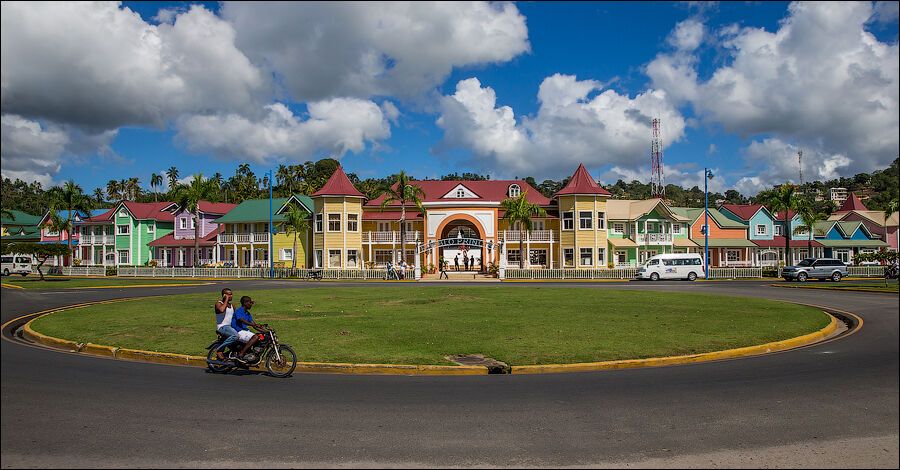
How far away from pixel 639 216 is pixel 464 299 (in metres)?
45.9

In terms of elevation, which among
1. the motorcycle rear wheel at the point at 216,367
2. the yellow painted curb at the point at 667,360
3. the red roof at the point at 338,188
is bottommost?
the yellow painted curb at the point at 667,360

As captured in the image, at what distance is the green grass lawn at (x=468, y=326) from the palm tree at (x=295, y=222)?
37.6 metres

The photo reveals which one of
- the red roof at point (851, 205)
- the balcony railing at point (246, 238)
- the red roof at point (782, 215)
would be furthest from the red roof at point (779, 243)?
the balcony railing at point (246, 238)

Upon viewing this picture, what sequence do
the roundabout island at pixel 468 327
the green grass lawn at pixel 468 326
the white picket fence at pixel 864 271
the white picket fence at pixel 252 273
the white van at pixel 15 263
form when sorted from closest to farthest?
the roundabout island at pixel 468 327, the green grass lawn at pixel 468 326, the white picket fence at pixel 252 273, the white picket fence at pixel 864 271, the white van at pixel 15 263

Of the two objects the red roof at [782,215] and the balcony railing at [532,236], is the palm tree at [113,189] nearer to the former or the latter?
the balcony railing at [532,236]

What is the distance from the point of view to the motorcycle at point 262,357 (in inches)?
474

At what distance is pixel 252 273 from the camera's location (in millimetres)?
56594

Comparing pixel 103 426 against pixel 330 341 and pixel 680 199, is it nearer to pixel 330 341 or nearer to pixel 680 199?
pixel 330 341

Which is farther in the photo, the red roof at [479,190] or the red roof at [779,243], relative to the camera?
the red roof at [779,243]

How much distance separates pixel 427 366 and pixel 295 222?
5391cm

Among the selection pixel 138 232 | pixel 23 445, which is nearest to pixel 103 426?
pixel 23 445

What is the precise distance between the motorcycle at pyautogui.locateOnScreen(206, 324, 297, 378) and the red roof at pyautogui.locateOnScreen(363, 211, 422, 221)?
52.9 m

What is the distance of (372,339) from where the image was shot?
1556 centimetres

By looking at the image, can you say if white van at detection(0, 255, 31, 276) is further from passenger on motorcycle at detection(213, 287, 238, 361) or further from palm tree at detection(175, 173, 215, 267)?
passenger on motorcycle at detection(213, 287, 238, 361)
